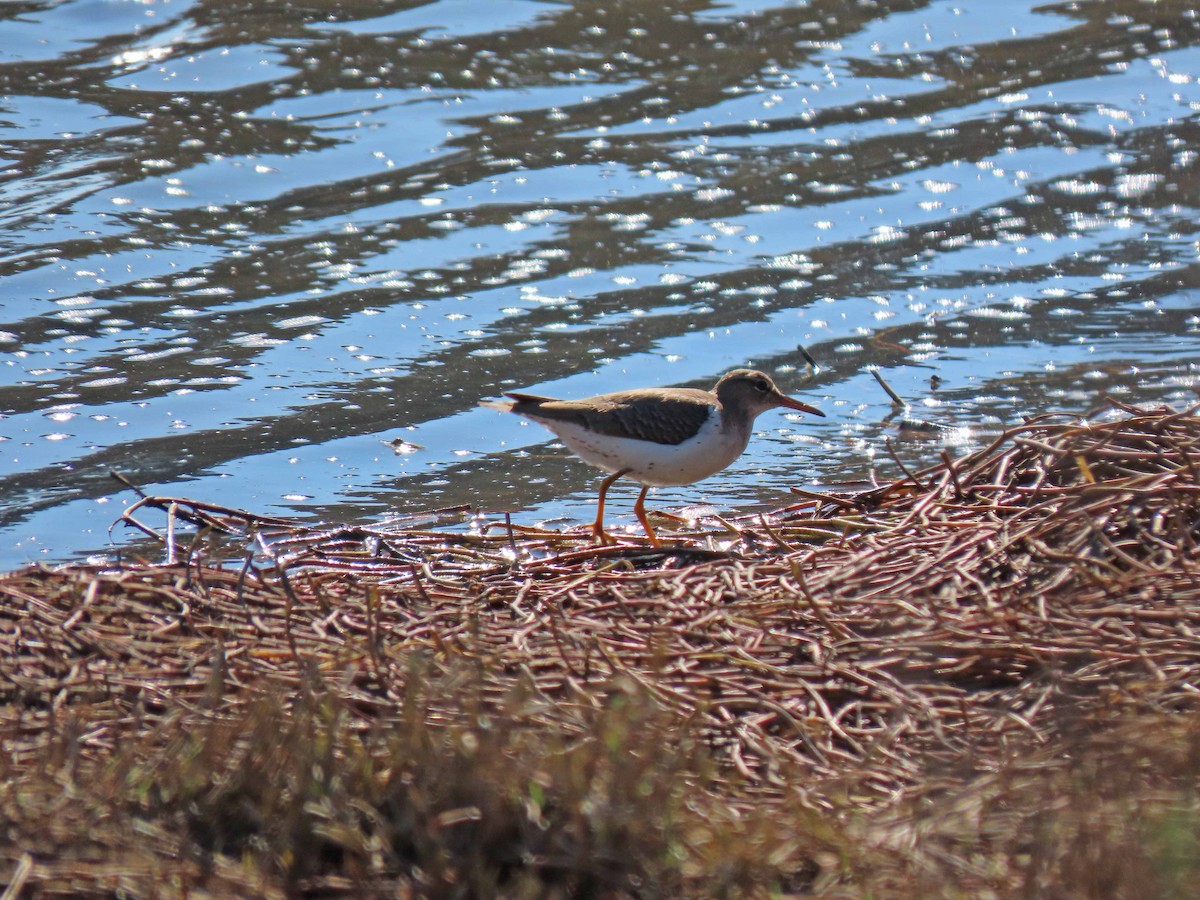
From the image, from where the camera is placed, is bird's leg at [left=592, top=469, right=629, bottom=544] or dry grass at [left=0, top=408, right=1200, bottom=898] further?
bird's leg at [left=592, top=469, right=629, bottom=544]

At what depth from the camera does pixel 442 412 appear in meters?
8.91

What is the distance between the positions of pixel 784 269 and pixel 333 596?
6.37 m

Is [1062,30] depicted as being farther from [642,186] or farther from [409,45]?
[409,45]

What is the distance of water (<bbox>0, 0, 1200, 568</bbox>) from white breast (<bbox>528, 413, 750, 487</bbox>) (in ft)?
1.89

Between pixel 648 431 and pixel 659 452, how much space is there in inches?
4.5

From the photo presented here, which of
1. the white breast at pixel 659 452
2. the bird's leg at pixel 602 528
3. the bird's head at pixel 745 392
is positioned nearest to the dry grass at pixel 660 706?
the bird's leg at pixel 602 528

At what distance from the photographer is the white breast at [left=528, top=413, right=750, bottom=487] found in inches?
271

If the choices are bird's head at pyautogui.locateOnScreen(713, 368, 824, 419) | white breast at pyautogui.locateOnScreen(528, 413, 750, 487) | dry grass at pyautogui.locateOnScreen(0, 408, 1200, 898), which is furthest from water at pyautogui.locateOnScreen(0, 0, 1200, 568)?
dry grass at pyautogui.locateOnScreen(0, 408, 1200, 898)

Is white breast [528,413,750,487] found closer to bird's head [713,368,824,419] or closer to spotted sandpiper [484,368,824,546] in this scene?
spotted sandpiper [484,368,824,546]

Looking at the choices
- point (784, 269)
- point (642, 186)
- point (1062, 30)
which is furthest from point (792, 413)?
point (1062, 30)

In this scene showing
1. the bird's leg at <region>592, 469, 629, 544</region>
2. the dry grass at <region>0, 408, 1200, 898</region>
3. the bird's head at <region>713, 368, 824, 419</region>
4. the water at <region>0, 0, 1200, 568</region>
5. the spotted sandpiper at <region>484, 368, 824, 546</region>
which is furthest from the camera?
the water at <region>0, 0, 1200, 568</region>

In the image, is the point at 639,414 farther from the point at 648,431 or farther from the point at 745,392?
the point at 745,392

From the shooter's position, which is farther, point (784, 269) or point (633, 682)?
point (784, 269)

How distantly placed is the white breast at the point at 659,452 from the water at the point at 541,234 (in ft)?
1.89
